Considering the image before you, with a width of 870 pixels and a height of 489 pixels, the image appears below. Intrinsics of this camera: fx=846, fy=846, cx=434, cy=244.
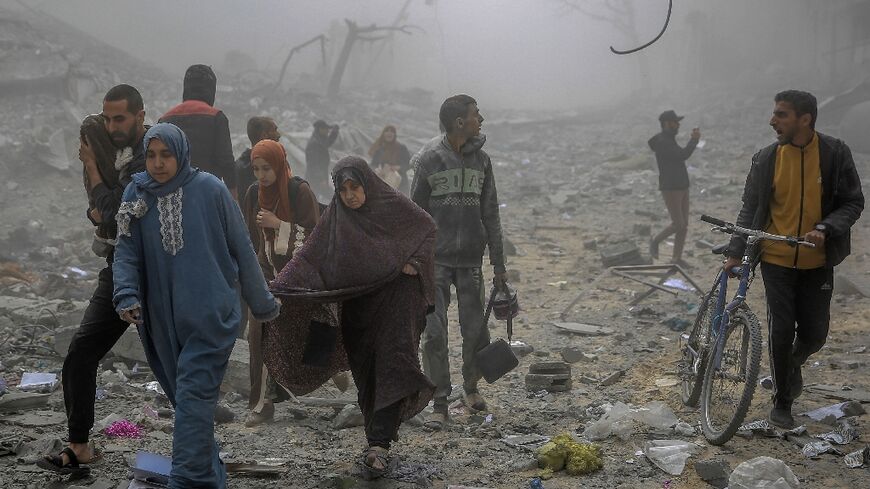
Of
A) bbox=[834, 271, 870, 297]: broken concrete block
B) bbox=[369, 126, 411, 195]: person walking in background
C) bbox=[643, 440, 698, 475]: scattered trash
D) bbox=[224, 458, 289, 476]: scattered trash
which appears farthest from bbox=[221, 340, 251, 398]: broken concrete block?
A: bbox=[834, 271, 870, 297]: broken concrete block

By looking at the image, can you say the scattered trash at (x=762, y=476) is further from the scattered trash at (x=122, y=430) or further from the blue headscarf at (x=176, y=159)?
the scattered trash at (x=122, y=430)

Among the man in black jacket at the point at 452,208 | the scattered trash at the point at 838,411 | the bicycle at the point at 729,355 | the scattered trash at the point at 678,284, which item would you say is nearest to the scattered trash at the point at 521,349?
the man in black jacket at the point at 452,208

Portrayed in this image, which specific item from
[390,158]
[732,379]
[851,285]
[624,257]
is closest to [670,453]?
[732,379]

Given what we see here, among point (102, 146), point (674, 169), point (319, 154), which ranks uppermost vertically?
point (102, 146)

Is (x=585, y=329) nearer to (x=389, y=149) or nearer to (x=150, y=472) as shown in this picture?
(x=389, y=149)

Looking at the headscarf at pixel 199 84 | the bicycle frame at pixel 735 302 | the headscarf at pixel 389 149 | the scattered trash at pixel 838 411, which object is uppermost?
the headscarf at pixel 199 84

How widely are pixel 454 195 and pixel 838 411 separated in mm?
2553

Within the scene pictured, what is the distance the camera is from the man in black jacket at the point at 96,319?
377 centimetres

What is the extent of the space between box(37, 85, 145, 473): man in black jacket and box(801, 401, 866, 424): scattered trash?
3793mm

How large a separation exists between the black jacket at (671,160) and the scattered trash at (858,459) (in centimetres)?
609

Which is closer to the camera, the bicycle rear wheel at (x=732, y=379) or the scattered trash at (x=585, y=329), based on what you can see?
the bicycle rear wheel at (x=732, y=379)

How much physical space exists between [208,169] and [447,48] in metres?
36.5

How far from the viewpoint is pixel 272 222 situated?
4941 millimetres

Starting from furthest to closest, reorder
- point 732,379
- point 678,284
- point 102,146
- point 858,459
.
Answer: point 678,284 < point 732,379 < point 858,459 < point 102,146
